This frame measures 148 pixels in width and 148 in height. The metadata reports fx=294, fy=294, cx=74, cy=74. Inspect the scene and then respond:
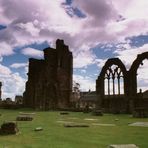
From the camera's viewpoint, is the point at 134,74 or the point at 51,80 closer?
the point at 134,74

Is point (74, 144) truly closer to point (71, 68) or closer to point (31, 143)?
point (31, 143)

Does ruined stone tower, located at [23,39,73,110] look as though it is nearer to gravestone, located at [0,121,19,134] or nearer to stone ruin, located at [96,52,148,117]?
stone ruin, located at [96,52,148,117]

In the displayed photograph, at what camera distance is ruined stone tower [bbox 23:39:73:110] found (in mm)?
46906

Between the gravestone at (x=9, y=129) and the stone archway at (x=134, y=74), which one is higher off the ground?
the stone archway at (x=134, y=74)

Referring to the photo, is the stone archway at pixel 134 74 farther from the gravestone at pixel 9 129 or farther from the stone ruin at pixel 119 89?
the gravestone at pixel 9 129

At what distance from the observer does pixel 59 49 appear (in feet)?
165

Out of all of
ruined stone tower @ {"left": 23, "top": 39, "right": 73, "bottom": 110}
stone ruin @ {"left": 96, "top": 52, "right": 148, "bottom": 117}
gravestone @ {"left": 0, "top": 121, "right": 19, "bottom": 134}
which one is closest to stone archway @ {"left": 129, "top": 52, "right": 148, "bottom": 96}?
stone ruin @ {"left": 96, "top": 52, "right": 148, "bottom": 117}

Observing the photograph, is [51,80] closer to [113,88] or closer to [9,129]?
[113,88]

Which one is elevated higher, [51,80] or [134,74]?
[51,80]

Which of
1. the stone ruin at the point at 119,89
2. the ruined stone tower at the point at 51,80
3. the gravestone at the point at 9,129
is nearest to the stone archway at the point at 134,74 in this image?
the stone ruin at the point at 119,89

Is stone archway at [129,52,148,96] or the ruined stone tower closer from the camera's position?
stone archway at [129,52,148,96]

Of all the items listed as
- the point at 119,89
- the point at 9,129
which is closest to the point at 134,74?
the point at 119,89

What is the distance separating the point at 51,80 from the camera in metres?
48.1

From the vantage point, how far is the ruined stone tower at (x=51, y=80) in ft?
154
